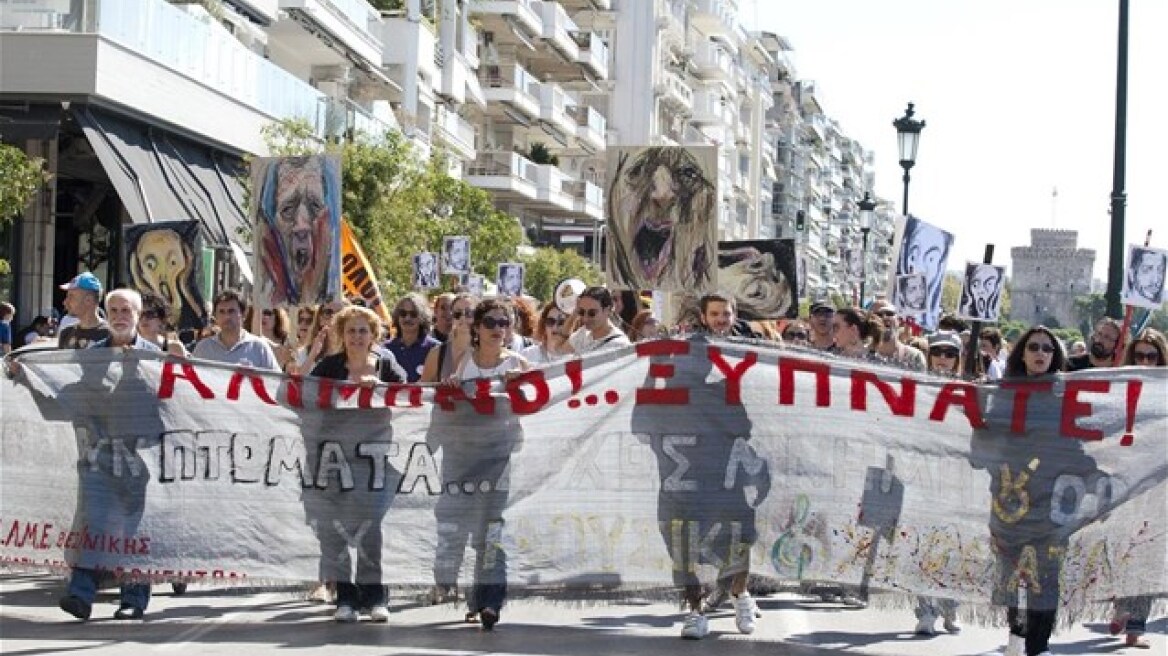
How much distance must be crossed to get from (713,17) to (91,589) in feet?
333

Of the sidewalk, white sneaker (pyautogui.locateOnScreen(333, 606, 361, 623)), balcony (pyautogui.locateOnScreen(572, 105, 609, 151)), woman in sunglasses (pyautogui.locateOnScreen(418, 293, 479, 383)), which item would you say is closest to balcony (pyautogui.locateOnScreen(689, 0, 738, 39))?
balcony (pyautogui.locateOnScreen(572, 105, 609, 151))

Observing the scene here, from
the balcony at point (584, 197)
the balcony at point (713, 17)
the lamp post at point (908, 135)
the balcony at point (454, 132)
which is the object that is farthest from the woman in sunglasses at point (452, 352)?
the balcony at point (713, 17)

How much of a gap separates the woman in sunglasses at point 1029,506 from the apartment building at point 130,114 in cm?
1677

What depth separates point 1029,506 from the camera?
11031mm

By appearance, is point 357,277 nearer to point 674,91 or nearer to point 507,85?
point 507,85

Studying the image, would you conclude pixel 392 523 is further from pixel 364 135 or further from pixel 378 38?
pixel 378 38

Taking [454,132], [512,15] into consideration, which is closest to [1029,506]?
[454,132]

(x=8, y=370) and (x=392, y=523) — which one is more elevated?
(x=8, y=370)

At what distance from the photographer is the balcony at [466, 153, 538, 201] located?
230ft

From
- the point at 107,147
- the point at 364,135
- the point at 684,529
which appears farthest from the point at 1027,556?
the point at 364,135

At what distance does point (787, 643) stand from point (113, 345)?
388 cm

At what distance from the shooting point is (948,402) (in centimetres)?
1125

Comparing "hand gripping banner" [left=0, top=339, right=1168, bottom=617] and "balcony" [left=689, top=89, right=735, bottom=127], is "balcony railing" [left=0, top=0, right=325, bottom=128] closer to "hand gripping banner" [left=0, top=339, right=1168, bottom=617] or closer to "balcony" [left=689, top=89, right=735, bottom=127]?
"hand gripping banner" [left=0, top=339, right=1168, bottom=617]

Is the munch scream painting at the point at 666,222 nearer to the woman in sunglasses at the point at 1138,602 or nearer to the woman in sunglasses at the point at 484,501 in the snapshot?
the woman in sunglasses at the point at 1138,602
